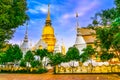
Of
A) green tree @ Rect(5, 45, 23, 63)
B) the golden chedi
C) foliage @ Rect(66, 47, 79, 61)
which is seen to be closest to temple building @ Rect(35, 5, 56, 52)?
the golden chedi

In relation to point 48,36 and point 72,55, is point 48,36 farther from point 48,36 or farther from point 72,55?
point 72,55

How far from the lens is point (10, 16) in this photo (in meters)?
12.6

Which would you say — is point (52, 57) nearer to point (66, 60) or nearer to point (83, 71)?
point (66, 60)

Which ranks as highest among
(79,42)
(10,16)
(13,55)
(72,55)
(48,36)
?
(48,36)

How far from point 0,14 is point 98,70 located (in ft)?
100

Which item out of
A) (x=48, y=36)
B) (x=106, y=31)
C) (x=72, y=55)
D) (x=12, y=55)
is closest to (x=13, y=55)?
(x=12, y=55)

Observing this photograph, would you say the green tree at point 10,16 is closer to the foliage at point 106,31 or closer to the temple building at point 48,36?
the foliage at point 106,31

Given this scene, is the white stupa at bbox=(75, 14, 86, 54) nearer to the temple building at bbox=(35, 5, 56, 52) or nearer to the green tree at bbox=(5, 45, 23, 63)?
the temple building at bbox=(35, 5, 56, 52)

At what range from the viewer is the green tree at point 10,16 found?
11.4m

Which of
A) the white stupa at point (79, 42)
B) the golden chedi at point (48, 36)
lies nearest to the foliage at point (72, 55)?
the white stupa at point (79, 42)

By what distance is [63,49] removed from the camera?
6962 cm

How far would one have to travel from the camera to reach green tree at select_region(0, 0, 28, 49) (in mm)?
11352

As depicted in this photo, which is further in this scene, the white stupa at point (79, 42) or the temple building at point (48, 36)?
the temple building at point (48, 36)

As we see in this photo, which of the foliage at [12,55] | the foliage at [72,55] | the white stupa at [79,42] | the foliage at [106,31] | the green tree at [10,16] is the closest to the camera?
the green tree at [10,16]
